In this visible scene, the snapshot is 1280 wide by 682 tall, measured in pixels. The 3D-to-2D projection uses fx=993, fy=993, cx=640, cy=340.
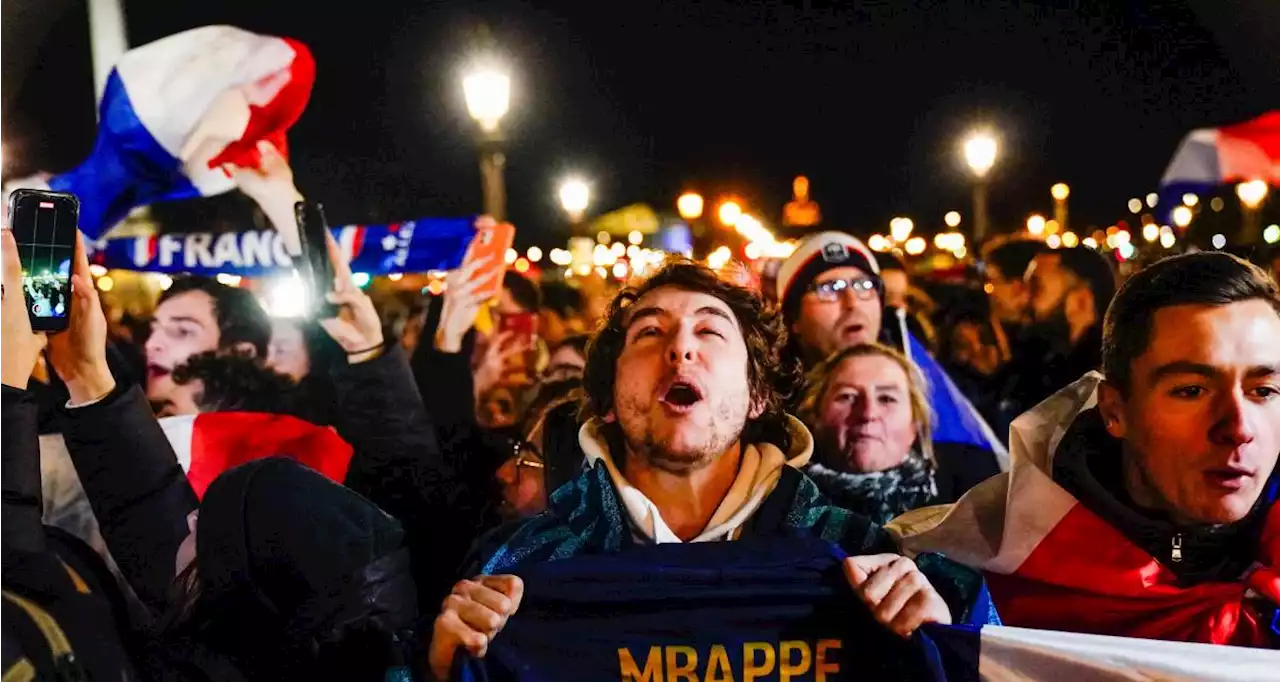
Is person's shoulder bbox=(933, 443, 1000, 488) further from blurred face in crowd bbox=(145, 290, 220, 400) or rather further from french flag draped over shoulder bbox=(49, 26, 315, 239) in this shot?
french flag draped over shoulder bbox=(49, 26, 315, 239)

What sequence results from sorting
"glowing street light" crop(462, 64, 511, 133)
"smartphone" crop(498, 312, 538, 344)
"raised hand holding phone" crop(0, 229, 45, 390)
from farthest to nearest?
"glowing street light" crop(462, 64, 511, 133), "smartphone" crop(498, 312, 538, 344), "raised hand holding phone" crop(0, 229, 45, 390)

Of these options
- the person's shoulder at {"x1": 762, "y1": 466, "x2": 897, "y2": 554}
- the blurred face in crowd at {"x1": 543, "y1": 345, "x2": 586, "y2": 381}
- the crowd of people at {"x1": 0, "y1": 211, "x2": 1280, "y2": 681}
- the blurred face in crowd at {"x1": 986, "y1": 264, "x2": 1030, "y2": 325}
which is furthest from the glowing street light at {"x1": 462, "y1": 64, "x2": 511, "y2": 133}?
the person's shoulder at {"x1": 762, "y1": 466, "x2": 897, "y2": 554}

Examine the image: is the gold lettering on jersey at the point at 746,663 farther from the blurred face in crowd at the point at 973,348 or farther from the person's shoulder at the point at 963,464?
the blurred face in crowd at the point at 973,348

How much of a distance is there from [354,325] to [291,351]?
845 millimetres

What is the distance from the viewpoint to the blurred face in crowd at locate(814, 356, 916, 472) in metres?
3.33

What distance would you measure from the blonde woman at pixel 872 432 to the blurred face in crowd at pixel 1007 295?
2.24 m

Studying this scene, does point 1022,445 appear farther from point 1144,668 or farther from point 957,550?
point 1144,668

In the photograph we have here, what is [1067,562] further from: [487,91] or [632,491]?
[487,91]

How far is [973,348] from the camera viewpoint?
17.1ft

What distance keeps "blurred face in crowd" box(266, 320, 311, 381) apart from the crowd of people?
693 millimetres

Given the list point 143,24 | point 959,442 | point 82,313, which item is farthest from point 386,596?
point 143,24

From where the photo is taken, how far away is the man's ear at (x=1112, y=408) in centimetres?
233

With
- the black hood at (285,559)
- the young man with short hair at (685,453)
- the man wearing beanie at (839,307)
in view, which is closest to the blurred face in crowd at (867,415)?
the man wearing beanie at (839,307)

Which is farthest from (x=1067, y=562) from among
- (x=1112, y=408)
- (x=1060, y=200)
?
(x=1060, y=200)
